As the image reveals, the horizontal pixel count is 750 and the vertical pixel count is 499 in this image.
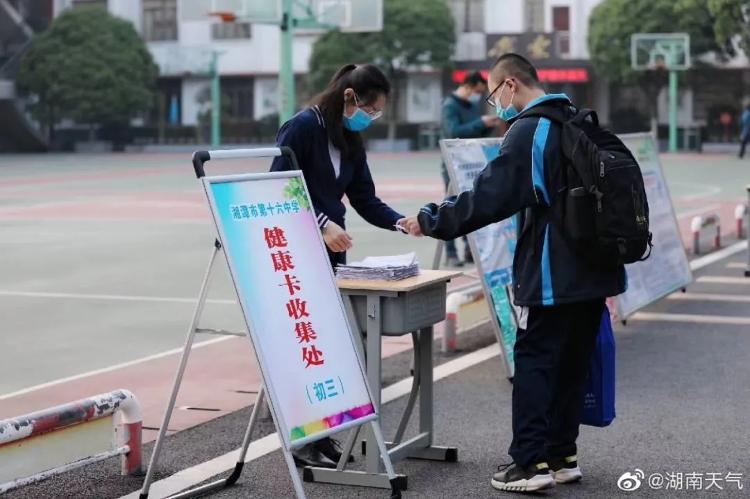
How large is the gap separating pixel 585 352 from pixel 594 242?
0.54m

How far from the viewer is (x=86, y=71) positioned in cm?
5866

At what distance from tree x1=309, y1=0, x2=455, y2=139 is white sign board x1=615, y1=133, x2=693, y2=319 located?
153 feet

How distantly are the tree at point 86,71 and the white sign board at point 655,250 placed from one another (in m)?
49.7

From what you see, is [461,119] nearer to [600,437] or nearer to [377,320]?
[600,437]

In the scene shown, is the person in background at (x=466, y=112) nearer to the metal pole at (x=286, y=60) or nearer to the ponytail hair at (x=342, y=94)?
the ponytail hair at (x=342, y=94)

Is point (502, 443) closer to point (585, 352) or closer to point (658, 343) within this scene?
point (585, 352)

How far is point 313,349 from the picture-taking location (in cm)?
526

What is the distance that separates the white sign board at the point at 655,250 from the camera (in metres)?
10.1

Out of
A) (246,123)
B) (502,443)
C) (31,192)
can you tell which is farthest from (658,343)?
(246,123)

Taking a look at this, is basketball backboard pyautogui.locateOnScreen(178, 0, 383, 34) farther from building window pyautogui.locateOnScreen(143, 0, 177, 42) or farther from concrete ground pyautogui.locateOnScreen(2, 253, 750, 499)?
building window pyautogui.locateOnScreen(143, 0, 177, 42)

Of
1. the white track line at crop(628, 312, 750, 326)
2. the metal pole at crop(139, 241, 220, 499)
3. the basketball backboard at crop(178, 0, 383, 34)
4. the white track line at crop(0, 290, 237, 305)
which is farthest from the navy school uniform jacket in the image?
the basketball backboard at crop(178, 0, 383, 34)

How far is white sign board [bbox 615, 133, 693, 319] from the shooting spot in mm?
10148

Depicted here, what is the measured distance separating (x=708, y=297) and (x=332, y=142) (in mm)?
6418

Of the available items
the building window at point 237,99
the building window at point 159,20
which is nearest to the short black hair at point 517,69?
the building window at point 237,99
